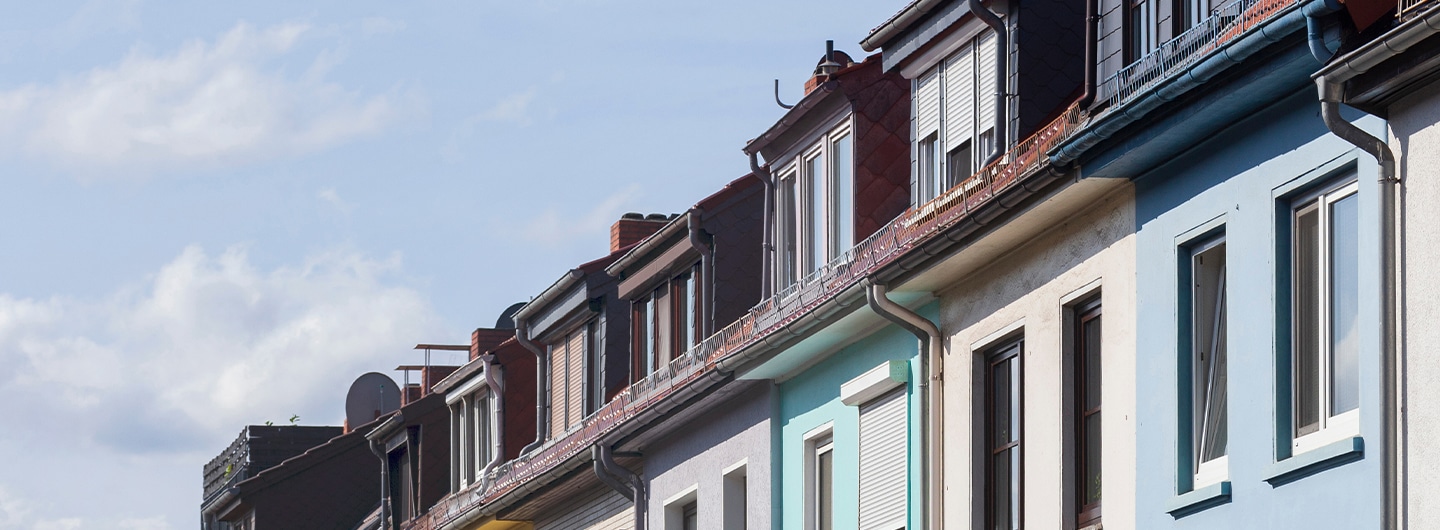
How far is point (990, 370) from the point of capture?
20062mm

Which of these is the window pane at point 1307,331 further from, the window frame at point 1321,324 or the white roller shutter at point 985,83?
the white roller shutter at point 985,83

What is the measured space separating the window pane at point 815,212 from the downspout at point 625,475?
5.14 meters

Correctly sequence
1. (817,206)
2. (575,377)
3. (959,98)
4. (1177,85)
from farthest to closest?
(575,377) → (817,206) → (959,98) → (1177,85)

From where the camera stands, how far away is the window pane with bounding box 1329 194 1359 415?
14.0m

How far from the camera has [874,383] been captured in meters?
21.7

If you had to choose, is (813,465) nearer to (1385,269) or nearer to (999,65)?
(999,65)

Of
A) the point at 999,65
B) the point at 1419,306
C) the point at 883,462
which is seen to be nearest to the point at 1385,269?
the point at 1419,306

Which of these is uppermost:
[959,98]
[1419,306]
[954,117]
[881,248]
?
[959,98]

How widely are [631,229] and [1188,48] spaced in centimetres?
1864

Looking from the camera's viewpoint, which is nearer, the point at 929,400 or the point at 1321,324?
the point at 1321,324

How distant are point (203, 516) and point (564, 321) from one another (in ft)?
84.6

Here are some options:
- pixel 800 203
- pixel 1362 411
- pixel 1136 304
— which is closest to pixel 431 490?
pixel 800 203

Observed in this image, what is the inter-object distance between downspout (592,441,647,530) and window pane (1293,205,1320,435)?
15019 mm

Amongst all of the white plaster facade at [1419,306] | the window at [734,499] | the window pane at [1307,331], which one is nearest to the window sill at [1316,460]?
the window pane at [1307,331]
